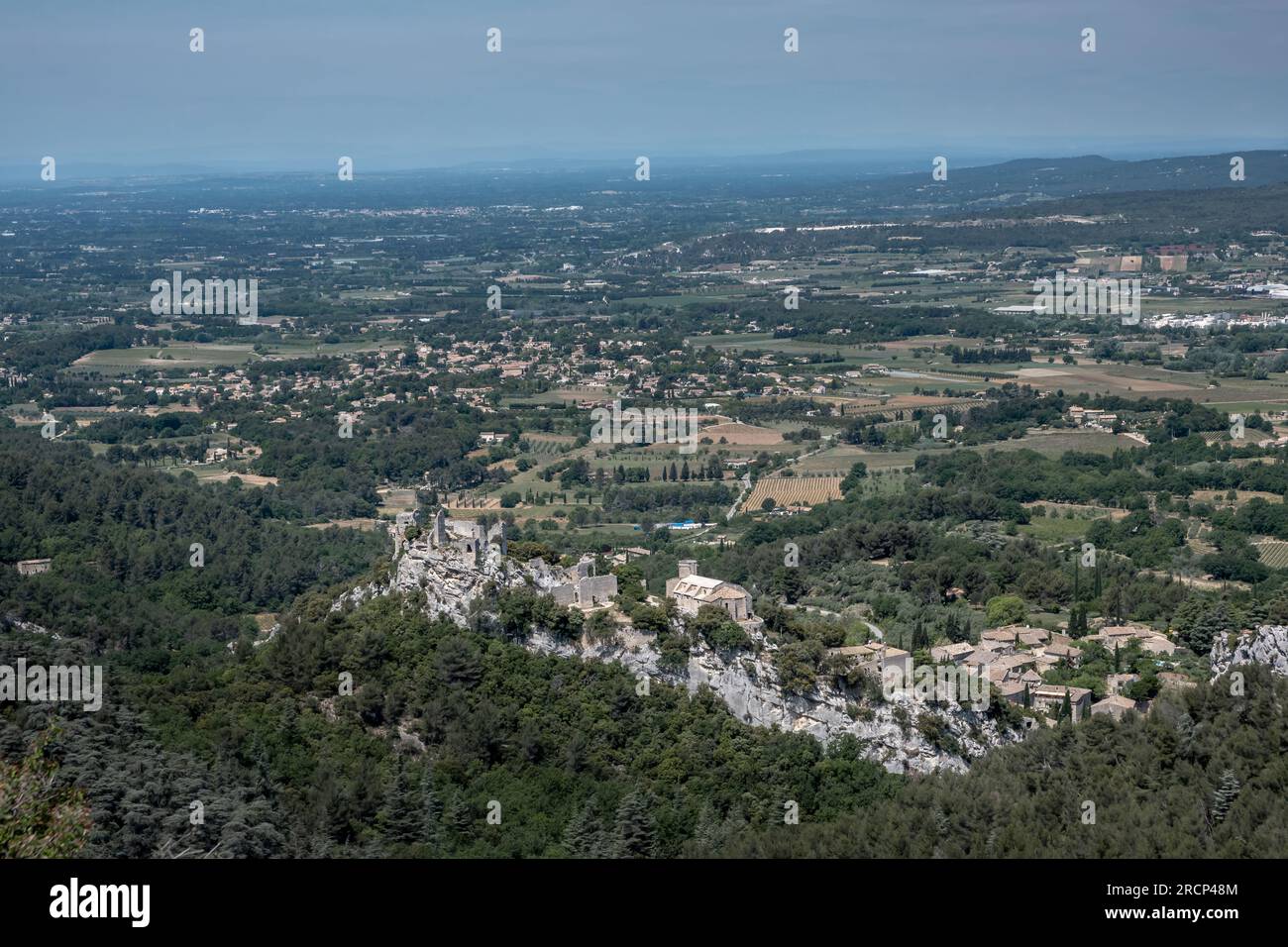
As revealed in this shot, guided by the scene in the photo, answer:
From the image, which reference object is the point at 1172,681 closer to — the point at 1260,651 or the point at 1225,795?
the point at 1260,651

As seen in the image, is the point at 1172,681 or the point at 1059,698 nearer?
the point at 1059,698

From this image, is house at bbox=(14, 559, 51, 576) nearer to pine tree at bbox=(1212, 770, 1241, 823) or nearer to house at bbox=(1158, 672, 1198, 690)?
house at bbox=(1158, 672, 1198, 690)

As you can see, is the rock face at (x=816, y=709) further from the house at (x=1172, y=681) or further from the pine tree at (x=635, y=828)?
the pine tree at (x=635, y=828)

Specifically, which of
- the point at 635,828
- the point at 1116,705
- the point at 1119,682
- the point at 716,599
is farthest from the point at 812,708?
the point at 1119,682

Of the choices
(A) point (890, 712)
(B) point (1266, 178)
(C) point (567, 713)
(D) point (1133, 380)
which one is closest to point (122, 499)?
(C) point (567, 713)

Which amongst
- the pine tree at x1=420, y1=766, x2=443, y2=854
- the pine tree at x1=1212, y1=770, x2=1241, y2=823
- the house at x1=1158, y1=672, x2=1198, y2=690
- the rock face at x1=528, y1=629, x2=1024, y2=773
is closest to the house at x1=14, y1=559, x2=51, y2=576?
the rock face at x1=528, y1=629, x2=1024, y2=773
